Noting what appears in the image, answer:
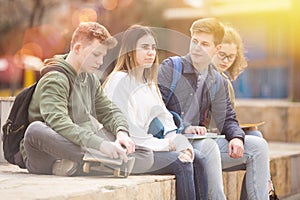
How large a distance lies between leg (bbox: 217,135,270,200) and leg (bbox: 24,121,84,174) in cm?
105

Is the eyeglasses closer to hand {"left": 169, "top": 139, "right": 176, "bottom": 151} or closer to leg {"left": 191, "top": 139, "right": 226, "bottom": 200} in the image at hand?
leg {"left": 191, "top": 139, "right": 226, "bottom": 200}

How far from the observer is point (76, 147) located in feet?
12.0

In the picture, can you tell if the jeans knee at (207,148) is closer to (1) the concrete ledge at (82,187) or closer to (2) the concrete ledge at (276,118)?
(1) the concrete ledge at (82,187)

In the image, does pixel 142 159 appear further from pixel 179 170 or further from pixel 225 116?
pixel 225 116

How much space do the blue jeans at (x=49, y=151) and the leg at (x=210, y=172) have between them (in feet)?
0.95

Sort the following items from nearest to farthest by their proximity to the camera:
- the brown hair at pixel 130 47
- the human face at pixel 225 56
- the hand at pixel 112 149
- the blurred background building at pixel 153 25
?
the hand at pixel 112 149 → the brown hair at pixel 130 47 → the human face at pixel 225 56 → the blurred background building at pixel 153 25

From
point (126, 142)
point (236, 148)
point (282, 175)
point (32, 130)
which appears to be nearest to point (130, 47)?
point (126, 142)

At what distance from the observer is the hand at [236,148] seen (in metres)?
4.21

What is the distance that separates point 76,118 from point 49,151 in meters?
0.24

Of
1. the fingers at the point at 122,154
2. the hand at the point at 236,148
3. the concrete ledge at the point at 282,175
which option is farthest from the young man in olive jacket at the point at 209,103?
the fingers at the point at 122,154

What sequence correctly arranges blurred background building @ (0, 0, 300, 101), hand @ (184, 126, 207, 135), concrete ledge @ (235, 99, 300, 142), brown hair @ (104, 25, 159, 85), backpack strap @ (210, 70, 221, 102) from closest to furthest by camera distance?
1. brown hair @ (104, 25, 159, 85)
2. hand @ (184, 126, 207, 135)
3. backpack strap @ (210, 70, 221, 102)
4. concrete ledge @ (235, 99, 300, 142)
5. blurred background building @ (0, 0, 300, 101)

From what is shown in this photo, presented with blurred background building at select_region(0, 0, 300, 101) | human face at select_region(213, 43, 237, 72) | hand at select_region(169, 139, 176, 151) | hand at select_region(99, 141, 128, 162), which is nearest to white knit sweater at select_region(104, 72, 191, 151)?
hand at select_region(169, 139, 176, 151)

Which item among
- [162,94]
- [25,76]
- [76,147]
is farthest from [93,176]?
[25,76]

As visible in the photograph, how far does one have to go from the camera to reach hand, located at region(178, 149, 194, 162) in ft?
12.5
